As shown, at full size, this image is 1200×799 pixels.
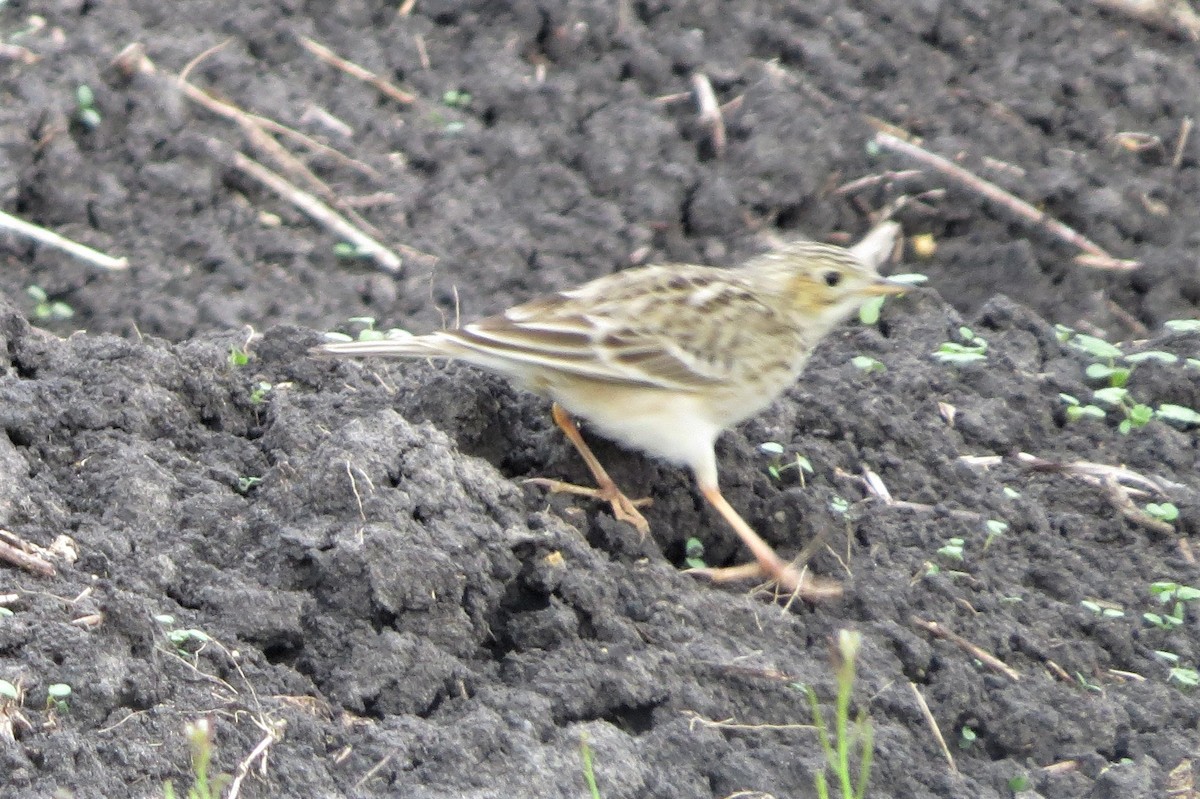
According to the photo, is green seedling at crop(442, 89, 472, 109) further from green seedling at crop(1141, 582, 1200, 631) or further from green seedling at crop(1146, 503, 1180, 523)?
green seedling at crop(1141, 582, 1200, 631)

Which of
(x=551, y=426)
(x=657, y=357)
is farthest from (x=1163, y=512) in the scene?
(x=551, y=426)

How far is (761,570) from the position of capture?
5.40 metres

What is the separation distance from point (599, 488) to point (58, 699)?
1994mm

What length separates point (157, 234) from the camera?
724 cm

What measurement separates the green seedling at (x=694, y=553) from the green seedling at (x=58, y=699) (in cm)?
217

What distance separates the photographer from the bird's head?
623cm

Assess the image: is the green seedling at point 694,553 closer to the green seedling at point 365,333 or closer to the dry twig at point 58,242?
the green seedling at point 365,333

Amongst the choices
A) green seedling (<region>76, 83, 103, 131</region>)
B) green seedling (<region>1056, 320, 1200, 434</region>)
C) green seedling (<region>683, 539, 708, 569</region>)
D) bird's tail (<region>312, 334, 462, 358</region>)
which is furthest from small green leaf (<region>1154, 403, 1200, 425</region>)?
green seedling (<region>76, 83, 103, 131</region>)

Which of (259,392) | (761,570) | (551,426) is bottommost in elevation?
(761,570)

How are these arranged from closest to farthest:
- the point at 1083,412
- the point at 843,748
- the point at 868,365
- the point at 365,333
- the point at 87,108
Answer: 1. the point at 843,748
2. the point at 365,333
3. the point at 1083,412
4. the point at 868,365
5. the point at 87,108

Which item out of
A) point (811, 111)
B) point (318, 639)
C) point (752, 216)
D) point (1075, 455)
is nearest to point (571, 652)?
point (318, 639)

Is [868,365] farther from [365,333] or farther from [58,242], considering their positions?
[58,242]

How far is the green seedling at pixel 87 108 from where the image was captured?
7418mm

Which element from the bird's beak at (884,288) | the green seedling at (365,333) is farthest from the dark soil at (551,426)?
the bird's beak at (884,288)
